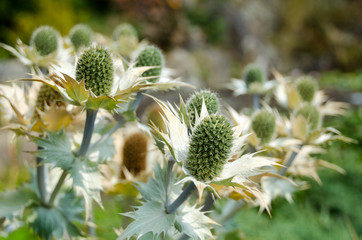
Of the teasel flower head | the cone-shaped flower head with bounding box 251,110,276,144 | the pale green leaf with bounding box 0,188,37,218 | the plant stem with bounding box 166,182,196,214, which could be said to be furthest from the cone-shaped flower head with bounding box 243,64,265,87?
the pale green leaf with bounding box 0,188,37,218

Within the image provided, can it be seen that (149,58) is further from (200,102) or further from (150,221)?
(150,221)

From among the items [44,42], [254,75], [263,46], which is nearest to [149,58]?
[44,42]

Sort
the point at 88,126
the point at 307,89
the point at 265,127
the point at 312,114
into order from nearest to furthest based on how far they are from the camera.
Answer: the point at 88,126 → the point at 265,127 → the point at 312,114 → the point at 307,89

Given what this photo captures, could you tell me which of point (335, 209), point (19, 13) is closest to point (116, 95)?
point (335, 209)

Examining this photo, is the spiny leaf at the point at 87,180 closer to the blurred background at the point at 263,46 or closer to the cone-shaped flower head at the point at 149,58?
the cone-shaped flower head at the point at 149,58

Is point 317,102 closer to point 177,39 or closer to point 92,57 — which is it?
point 92,57

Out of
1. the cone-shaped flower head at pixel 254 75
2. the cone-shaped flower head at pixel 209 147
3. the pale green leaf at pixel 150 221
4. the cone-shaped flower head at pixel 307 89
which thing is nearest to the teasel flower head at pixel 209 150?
the cone-shaped flower head at pixel 209 147

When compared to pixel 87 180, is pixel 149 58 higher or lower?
higher
